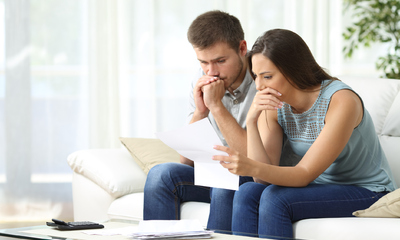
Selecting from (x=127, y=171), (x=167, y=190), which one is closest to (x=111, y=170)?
(x=127, y=171)

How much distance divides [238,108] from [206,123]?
2.01 ft

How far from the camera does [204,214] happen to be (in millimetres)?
1945

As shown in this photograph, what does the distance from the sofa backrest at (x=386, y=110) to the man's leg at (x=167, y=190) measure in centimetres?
81

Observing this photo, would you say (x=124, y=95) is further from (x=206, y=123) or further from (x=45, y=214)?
(x=206, y=123)

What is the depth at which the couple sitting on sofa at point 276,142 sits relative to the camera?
1.54 meters

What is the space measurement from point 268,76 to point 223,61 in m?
0.34

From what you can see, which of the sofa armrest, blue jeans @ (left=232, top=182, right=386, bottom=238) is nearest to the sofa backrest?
blue jeans @ (left=232, top=182, right=386, bottom=238)

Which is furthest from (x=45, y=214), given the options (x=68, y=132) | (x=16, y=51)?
(x=16, y=51)

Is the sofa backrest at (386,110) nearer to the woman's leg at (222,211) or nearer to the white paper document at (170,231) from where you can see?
the woman's leg at (222,211)

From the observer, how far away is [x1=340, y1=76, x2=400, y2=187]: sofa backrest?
2.09 metres

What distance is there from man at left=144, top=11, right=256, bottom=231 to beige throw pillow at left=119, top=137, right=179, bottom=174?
1.14 feet

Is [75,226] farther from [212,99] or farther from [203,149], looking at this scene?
[212,99]

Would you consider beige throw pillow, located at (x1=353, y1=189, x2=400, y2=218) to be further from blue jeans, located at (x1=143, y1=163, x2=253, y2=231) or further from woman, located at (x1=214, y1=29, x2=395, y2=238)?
blue jeans, located at (x1=143, y1=163, x2=253, y2=231)

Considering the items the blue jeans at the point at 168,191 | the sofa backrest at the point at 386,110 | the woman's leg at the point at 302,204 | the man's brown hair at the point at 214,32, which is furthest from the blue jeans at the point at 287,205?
the man's brown hair at the point at 214,32
